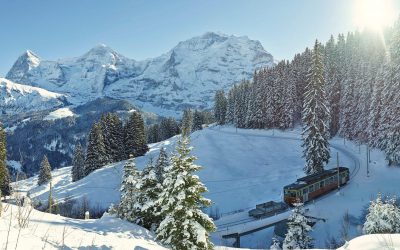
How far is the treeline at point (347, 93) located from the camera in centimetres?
5697

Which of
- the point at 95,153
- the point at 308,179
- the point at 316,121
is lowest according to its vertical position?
the point at 308,179

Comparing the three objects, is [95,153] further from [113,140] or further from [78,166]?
[78,166]

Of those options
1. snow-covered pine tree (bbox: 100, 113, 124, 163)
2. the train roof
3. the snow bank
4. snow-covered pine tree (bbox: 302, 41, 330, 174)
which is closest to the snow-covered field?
the train roof

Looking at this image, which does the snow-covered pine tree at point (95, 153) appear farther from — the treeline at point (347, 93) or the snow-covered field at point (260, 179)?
the treeline at point (347, 93)

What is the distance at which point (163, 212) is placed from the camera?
56.4 feet

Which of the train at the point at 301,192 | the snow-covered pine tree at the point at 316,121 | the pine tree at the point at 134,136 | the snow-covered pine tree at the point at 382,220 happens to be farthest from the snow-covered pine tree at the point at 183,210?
the pine tree at the point at 134,136

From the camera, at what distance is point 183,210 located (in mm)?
16656

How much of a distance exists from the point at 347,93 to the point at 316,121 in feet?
98.6

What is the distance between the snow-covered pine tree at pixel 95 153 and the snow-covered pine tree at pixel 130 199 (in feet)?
157

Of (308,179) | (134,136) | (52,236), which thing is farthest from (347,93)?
(52,236)

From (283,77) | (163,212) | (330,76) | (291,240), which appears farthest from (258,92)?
(163,212)

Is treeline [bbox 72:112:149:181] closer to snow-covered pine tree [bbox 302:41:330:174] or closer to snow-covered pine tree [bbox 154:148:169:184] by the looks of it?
snow-covered pine tree [bbox 154:148:169:184]

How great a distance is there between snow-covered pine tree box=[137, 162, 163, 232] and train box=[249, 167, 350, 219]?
23.5 metres

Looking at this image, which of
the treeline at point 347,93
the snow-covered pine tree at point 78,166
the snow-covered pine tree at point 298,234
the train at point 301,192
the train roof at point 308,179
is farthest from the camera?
the snow-covered pine tree at point 78,166
